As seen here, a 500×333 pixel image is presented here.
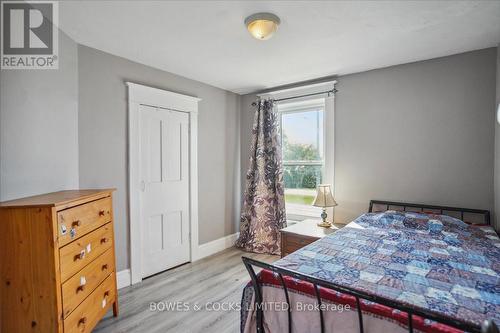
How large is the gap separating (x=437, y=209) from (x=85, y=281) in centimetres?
321

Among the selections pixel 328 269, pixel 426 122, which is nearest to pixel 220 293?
pixel 328 269

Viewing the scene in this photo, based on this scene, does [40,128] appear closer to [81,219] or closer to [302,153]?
[81,219]

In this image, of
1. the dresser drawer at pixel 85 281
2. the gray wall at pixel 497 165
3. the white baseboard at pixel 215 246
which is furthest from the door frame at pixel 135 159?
the gray wall at pixel 497 165

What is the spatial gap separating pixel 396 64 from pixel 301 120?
4.48ft

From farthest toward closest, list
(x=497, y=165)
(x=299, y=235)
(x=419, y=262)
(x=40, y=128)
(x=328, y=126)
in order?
1. (x=328, y=126)
2. (x=299, y=235)
3. (x=497, y=165)
4. (x=40, y=128)
5. (x=419, y=262)

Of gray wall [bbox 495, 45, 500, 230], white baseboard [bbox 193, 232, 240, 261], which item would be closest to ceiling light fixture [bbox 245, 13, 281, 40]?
gray wall [bbox 495, 45, 500, 230]

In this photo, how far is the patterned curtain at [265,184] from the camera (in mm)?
3766

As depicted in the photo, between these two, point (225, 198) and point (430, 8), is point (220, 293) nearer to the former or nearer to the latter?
point (225, 198)

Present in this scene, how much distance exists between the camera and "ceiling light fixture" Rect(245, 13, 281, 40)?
6.38 feet

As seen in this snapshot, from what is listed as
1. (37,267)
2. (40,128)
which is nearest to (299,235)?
(37,267)

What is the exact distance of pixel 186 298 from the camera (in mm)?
2521

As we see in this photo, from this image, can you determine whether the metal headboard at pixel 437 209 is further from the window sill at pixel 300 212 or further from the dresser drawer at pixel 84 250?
the dresser drawer at pixel 84 250

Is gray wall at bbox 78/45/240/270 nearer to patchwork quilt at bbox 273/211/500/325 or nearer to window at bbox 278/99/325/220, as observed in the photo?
window at bbox 278/99/325/220

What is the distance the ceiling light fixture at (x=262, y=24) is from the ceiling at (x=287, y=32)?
51 millimetres
